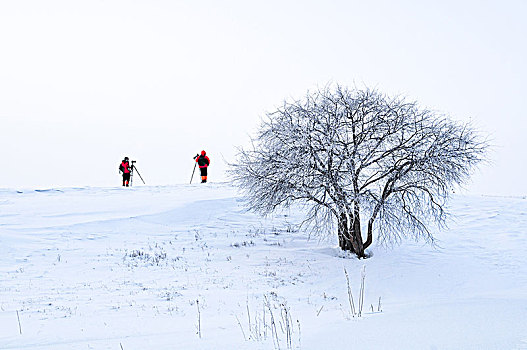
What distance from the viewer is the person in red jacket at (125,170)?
27983 millimetres

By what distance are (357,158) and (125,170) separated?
18.1 metres

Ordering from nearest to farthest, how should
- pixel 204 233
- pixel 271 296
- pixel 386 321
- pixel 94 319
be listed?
1. pixel 386 321
2. pixel 94 319
3. pixel 271 296
4. pixel 204 233

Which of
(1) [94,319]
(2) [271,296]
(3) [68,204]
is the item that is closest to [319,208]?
(2) [271,296]

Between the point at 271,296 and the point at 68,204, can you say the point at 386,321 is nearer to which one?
the point at 271,296

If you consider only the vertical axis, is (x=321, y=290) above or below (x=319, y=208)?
below

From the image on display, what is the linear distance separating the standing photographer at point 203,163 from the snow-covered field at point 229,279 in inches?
124

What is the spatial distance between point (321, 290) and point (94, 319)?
6.45 m

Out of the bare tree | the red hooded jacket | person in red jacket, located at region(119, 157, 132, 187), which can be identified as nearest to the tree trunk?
the bare tree

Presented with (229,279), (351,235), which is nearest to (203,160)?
(351,235)

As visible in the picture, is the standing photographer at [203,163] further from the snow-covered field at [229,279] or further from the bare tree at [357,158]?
the bare tree at [357,158]

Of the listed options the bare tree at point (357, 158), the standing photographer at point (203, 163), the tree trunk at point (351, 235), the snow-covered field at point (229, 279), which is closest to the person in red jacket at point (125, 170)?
the snow-covered field at point (229, 279)

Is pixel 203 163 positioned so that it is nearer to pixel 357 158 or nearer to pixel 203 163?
pixel 203 163

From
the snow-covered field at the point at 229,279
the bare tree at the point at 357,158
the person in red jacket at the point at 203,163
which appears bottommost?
the snow-covered field at the point at 229,279

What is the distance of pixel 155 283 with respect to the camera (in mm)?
12773
